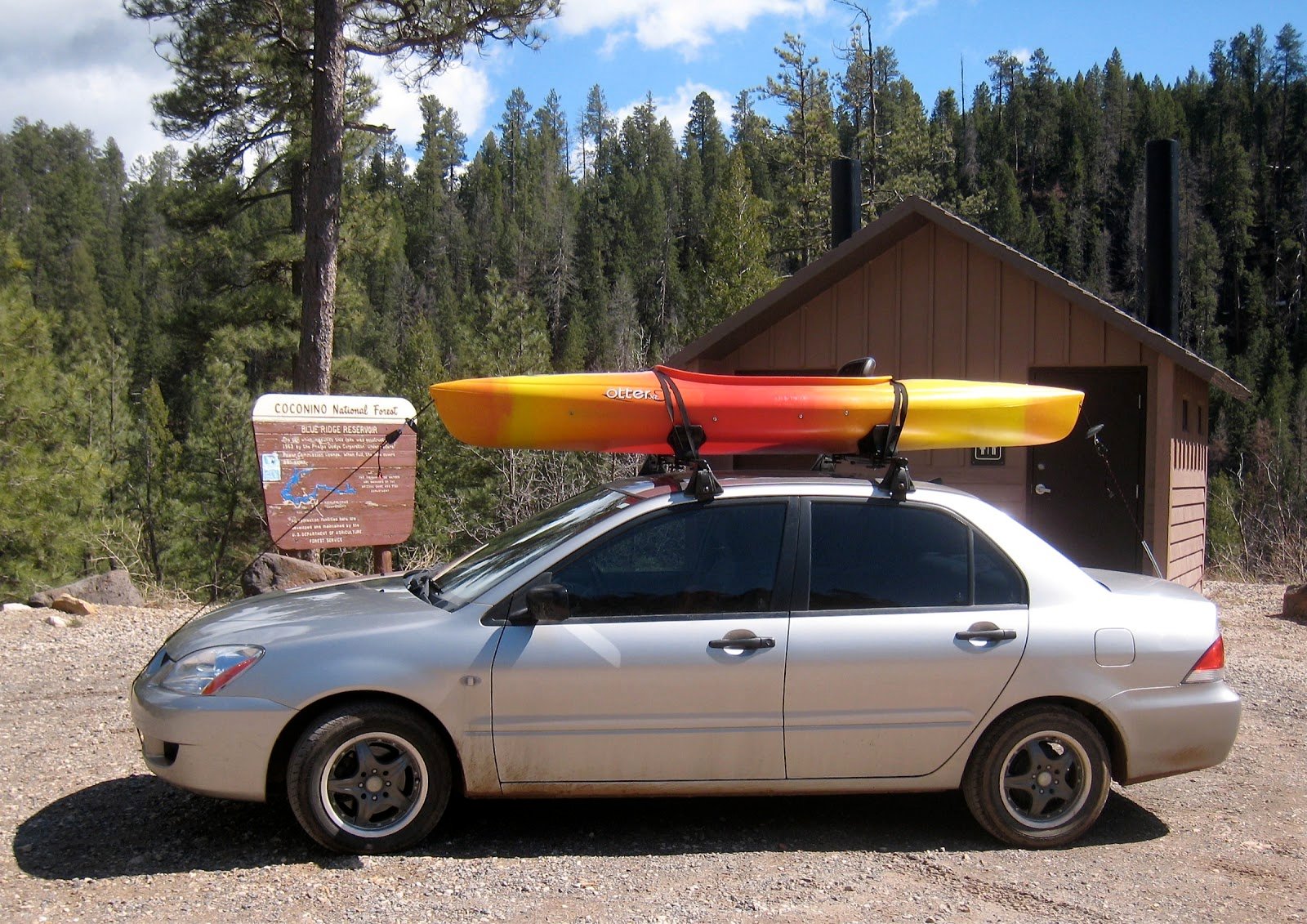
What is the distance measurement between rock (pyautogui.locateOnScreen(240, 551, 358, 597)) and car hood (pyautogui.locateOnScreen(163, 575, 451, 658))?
4.80 metres

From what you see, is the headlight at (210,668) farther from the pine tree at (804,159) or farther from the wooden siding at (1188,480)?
the pine tree at (804,159)

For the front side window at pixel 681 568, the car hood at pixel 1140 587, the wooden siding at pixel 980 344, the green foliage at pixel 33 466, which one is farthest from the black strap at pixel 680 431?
the green foliage at pixel 33 466

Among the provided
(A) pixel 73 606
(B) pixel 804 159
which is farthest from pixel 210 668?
(B) pixel 804 159

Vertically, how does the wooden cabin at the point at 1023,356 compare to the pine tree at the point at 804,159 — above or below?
below

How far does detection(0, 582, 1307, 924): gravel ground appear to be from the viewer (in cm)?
395

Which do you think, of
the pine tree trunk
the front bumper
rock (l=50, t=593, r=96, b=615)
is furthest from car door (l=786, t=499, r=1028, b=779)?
the pine tree trunk

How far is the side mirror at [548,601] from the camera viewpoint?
433 centimetres

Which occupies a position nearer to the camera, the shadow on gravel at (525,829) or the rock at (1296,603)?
the shadow on gravel at (525,829)

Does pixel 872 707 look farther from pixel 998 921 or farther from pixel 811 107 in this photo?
pixel 811 107

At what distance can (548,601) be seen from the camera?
4.33m

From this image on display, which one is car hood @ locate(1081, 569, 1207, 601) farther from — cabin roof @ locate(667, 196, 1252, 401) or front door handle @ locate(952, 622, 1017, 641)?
cabin roof @ locate(667, 196, 1252, 401)

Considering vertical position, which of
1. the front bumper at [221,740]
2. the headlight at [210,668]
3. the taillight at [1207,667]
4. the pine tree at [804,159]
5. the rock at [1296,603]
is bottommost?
the rock at [1296,603]

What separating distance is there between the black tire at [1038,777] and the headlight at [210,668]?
2987mm

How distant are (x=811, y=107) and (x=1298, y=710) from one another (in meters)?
41.4
